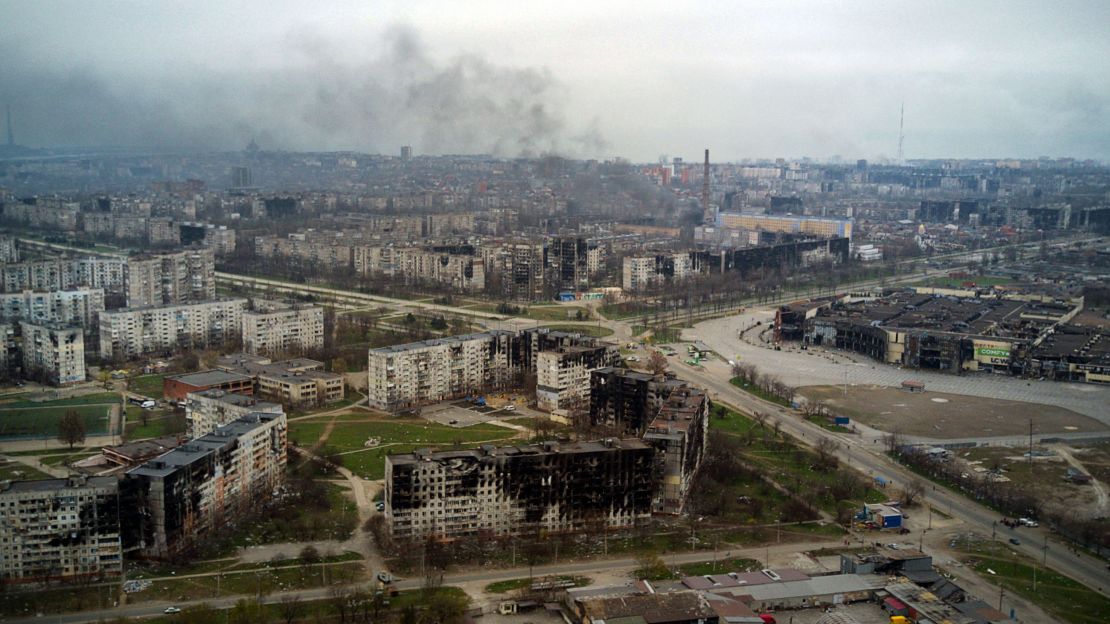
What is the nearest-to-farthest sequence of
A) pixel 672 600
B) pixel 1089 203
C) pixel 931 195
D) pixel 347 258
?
pixel 672 600, pixel 347 258, pixel 1089 203, pixel 931 195

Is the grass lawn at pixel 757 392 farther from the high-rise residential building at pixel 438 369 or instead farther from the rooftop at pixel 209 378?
the rooftop at pixel 209 378

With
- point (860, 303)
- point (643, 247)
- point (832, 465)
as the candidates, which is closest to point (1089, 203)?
point (643, 247)

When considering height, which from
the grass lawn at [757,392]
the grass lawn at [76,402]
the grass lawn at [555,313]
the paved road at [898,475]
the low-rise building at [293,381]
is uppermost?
the grass lawn at [555,313]

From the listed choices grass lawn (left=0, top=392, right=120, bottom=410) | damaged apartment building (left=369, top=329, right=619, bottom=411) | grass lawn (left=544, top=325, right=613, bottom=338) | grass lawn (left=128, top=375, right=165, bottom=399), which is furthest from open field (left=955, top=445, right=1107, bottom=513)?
grass lawn (left=0, top=392, right=120, bottom=410)

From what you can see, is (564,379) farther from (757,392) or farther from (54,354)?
(54,354)

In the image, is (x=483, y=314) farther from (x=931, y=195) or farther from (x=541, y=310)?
(x=931, y=195)

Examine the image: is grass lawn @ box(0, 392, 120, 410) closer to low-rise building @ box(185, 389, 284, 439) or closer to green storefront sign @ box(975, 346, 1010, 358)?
low-rise building @ box(185, 389, 284, 439)

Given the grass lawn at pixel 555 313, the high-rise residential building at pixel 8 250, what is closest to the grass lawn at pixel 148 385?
the grass lawn at pixel 555 313
